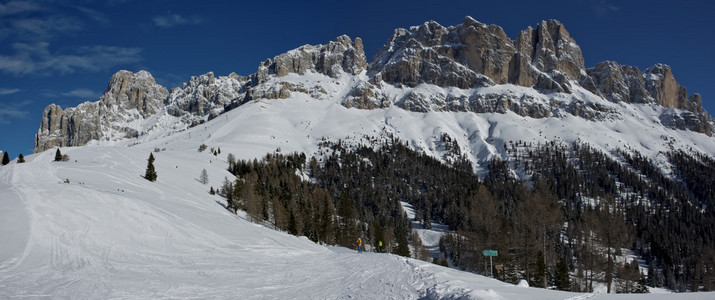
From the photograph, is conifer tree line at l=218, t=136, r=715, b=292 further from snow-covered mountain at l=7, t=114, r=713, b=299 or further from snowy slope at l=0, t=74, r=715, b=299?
snow-covered mountain at l=7, t=114, r=713, b=299

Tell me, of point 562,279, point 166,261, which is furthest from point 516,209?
point 166,261

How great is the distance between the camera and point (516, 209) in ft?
386

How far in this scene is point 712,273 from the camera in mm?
83250

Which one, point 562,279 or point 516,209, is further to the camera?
point 516,209

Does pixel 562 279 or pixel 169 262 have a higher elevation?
pixel 169 262

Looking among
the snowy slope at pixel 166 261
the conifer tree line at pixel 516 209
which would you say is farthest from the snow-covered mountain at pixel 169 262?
the conifer tree line at pixel 516 209

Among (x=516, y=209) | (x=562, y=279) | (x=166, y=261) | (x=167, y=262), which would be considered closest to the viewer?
(x=167, y=262)

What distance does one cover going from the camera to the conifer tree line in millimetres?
53094

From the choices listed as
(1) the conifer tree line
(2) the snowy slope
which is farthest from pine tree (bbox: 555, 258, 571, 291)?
(2) the snowy slope

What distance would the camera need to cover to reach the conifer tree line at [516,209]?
5309 cm

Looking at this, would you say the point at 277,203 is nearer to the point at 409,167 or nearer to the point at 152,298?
Answer: the point at 152,298

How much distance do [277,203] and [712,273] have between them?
9580 cm

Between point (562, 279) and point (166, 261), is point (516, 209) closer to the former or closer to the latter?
point (562, 279)

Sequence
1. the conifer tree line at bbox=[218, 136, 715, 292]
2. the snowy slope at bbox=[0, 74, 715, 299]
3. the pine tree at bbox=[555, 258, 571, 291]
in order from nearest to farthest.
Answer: the snowy slope at bbox=[0, 74, 715, 299] < the pine tree at bbox=[555, 258, 571, 291] < the conifer tree line at bbox=[218, 136, 715, 292]
